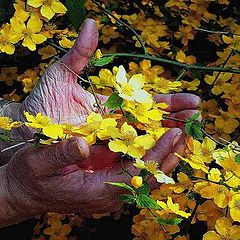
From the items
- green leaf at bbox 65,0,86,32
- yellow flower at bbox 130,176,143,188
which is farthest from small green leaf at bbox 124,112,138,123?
green leaf at bbox 65,0,86,32

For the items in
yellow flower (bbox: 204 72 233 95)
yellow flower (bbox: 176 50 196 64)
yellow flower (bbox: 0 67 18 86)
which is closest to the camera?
yellow flower (bbox: 204 72 233 95)

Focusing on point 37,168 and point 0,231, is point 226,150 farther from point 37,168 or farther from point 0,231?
point 0,231

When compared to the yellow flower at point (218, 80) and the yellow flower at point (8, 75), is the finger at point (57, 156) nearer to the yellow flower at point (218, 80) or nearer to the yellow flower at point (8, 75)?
the yellow flower at point (218, 80)

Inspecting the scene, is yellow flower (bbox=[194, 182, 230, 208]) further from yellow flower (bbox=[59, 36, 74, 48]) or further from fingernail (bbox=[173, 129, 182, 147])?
yellow flower (bbox=[59, 36, 74, 48])

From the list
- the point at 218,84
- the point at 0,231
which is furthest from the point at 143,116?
the point at 0,231

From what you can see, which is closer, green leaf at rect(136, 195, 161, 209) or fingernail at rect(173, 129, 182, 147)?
green leaf at rect(136, 195, 161, 209)

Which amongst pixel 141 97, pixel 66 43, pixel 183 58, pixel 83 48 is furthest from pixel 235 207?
pixel 183 58

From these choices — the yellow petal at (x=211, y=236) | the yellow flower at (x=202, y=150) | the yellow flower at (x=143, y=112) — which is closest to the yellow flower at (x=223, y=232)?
the yellow petal at (x=211, y=236)
